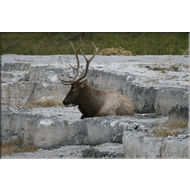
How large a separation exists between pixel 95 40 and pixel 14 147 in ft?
36.5

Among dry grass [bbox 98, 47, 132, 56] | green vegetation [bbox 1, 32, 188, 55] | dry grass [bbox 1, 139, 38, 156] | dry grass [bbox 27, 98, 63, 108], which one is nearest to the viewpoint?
dry grass [bbox 1, 139, 38, 156]

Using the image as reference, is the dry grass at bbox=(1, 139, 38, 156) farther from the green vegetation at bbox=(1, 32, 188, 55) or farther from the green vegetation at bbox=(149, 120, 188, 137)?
the green vegetation at bbox=(1, 32, 188, 55)

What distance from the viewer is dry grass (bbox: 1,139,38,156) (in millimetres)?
7098

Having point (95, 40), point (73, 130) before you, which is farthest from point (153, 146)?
point (95, 40)

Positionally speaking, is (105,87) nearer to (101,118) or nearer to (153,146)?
(101,118)

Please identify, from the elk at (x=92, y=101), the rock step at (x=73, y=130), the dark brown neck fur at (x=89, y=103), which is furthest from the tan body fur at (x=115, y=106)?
the rock step at (x=73, y=130)

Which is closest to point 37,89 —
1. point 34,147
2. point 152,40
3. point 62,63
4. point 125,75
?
point 62,63

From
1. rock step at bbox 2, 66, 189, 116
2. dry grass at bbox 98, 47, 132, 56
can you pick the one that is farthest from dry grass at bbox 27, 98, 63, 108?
dry grass at bbox 98, 47, 132, 56

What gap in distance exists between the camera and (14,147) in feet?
24.4

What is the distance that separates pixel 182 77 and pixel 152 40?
17.8ft

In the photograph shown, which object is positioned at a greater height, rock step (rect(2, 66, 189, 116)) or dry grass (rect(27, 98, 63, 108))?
rock step (rect(2, 66, 189, 116))

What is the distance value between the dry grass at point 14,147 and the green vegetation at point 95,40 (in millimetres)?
8107

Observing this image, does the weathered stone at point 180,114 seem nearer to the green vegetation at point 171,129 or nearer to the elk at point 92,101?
the green vegetation at point 171,129

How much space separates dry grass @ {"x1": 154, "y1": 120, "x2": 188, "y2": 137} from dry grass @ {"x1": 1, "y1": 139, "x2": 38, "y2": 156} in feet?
9.67
